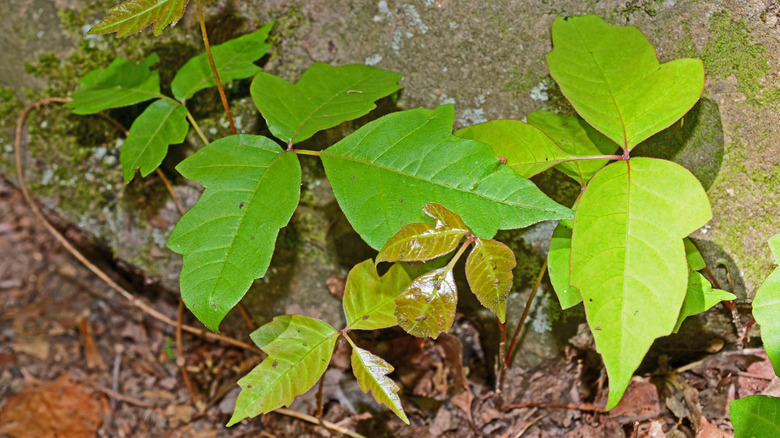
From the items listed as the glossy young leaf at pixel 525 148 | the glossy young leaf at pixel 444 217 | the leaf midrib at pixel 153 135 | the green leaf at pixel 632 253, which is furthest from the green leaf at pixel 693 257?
the leaf midrib at pixel 153 135

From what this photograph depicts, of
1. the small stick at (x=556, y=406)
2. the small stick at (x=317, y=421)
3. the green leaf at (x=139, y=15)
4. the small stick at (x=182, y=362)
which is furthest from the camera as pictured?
the small stick at (x=182, y=362)

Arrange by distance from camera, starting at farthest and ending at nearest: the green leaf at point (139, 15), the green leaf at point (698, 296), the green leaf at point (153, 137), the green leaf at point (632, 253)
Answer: the green leaf at point (153, 137)
the green leaf at point (698, 296)
the green leaf at point (139, 15)
the green leaf at point (632, 253)

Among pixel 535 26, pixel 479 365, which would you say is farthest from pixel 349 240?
pixel 535 26

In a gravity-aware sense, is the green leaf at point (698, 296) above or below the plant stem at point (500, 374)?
above

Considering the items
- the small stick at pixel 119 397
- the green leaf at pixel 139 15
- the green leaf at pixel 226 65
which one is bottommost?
the small stick at pixel 119 397

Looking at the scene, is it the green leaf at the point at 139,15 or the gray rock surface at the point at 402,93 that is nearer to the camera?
the green leaf at the point at 139,15

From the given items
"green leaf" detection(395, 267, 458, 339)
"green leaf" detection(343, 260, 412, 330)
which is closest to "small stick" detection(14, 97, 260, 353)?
"green leaf" detection(343, 260, 412, 330)

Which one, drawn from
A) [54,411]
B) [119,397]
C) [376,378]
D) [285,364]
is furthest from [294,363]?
[54,411]

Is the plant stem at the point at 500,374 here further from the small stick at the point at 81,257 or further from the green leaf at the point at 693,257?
the small stick at the point at 81,257
